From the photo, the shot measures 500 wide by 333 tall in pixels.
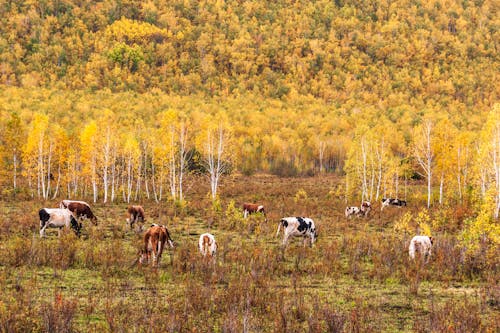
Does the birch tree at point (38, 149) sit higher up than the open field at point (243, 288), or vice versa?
the birch tree at point (38, 149)

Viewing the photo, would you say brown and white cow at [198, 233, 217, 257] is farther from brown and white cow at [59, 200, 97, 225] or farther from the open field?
brown and white cow at [59, 200, 97, 225]

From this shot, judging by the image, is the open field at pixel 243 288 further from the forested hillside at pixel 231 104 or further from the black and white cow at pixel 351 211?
the forested hillside at pixel 231 104

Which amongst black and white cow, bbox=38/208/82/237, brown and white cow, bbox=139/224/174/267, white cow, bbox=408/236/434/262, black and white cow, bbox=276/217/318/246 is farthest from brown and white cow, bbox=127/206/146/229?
white cow, bbox=408/236/434/262

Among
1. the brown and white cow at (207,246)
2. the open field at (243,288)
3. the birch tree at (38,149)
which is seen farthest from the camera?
the birch tree at (38,149)

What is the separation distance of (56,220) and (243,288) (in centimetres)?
1248

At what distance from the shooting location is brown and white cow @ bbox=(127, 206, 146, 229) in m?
28.4

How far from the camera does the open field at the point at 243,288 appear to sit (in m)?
10.9

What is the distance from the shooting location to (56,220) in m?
22.9

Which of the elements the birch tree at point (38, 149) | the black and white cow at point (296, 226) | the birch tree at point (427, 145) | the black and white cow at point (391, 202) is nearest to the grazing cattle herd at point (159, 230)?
the black and white cow at point (296, 226)

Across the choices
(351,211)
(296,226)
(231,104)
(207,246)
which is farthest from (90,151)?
(231,104)

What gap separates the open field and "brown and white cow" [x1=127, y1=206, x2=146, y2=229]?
8.91ft

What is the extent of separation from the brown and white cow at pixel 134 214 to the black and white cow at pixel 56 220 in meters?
5.09

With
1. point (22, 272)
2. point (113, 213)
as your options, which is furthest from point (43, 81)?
point (22, 272)

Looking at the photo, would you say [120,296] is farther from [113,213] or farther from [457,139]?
[457,139]
